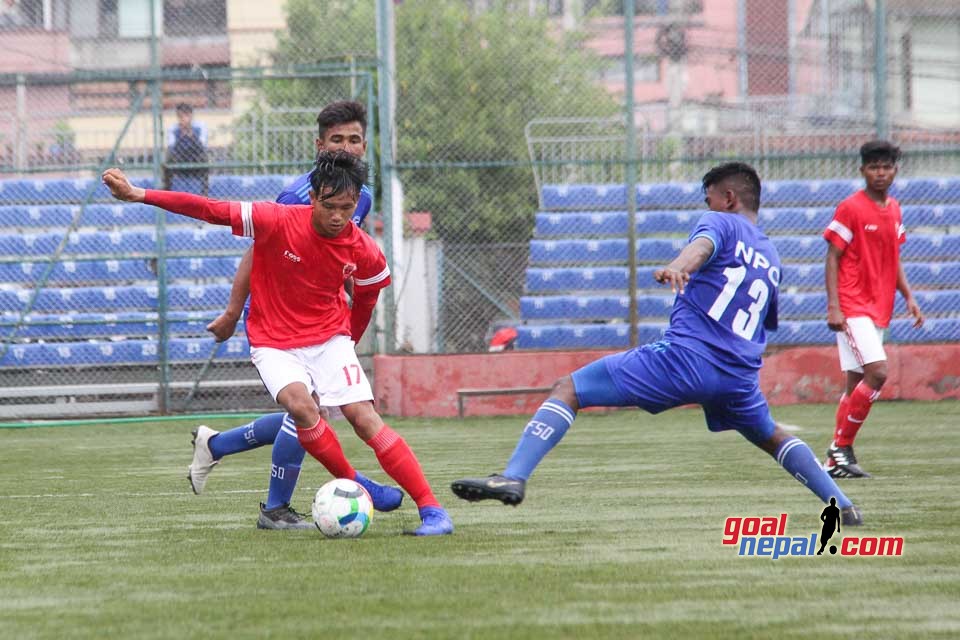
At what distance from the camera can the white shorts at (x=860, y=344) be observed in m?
9.81

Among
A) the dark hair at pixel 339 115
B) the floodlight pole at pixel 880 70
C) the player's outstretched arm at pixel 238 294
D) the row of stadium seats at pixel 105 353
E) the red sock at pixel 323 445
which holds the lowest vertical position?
the row of stadium seats at pixel 105 353

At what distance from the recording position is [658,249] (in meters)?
16.9

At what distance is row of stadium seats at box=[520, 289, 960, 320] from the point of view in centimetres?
1653

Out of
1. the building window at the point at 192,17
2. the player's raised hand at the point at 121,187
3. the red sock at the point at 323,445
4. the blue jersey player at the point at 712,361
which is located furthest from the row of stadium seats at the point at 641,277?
the player's raised hand at the point at 121,187

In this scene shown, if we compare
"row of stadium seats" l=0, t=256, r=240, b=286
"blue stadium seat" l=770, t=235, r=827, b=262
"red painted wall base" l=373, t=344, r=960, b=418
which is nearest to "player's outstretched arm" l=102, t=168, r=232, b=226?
"red painted wall base" l=373, t=344, r=960, b=418

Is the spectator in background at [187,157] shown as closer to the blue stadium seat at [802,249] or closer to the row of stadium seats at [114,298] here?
the row of stadium seats at [114,298]

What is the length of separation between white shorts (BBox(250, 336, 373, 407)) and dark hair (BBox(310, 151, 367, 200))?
72cm

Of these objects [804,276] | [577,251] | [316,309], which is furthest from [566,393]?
[804,276]

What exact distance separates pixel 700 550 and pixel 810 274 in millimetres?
11518

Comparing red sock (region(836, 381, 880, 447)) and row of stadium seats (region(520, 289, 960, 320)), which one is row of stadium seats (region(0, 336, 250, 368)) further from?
red sock (region(836, 381, 880, 447))

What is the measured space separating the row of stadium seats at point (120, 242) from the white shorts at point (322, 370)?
10.7 m

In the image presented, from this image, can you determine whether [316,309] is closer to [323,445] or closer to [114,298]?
[323,445]

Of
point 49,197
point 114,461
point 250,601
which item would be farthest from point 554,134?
point 250,601

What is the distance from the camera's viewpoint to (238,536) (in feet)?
21.7
